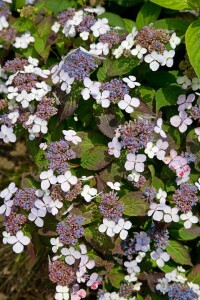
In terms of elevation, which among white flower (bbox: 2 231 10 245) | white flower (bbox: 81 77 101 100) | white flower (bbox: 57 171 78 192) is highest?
white flower (bbox: 81 77 101 100)

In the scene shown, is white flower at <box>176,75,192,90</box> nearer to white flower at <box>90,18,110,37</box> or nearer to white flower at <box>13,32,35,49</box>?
white flower at <box>90,18,110,37</box>

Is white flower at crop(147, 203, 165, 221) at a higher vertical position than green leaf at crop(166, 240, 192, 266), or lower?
higher

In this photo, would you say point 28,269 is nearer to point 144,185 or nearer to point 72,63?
point 144,185

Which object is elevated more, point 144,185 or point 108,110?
point 108,110

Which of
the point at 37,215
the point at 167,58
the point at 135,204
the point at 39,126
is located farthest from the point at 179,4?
the point at 37,215

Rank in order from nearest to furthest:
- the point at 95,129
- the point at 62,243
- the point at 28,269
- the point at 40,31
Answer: the point at 62,243
the point at 95,129
the point at 40,31
the point at 28,269

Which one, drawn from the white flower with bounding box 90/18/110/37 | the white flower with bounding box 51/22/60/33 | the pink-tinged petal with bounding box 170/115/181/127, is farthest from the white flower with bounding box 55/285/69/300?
the white flower with bounding box 51/22/60/33

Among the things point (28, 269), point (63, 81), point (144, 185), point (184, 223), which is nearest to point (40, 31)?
point (63, 81)
